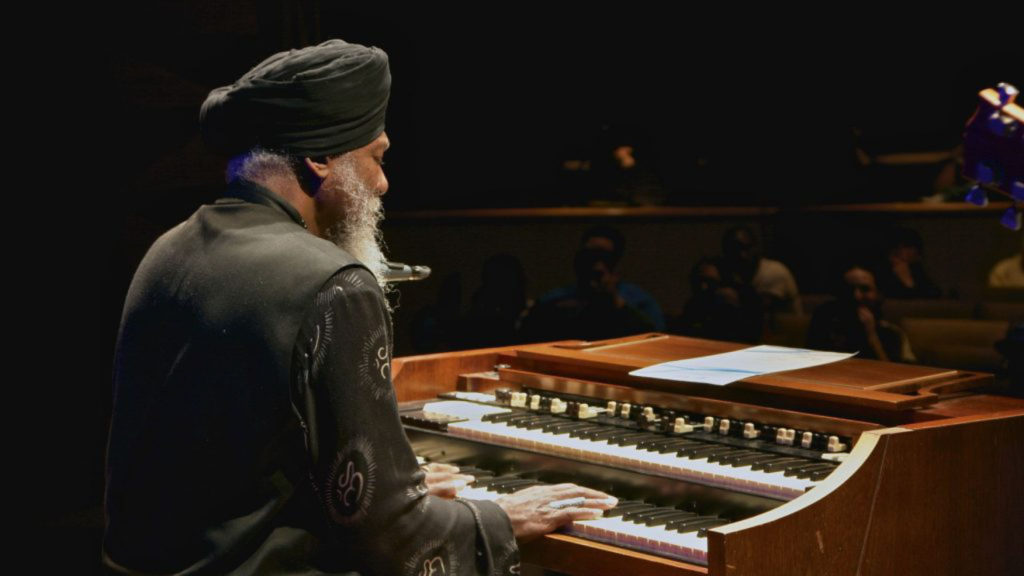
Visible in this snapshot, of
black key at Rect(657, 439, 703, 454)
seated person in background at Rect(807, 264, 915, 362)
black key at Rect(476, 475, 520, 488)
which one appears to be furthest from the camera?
seated person in background at Rect(807, 264, 915, 362)

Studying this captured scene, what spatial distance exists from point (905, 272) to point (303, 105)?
6723mm

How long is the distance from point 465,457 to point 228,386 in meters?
1.17

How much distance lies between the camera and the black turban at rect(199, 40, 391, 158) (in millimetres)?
2178

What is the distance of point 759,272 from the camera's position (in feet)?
27.1

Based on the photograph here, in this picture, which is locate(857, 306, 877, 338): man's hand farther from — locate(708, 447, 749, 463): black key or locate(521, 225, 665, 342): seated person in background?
locate(708, 447, 749, 463): black key

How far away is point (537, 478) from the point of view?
300 centimetres

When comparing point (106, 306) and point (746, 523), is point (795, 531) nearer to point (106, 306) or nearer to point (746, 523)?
point (746, 523)

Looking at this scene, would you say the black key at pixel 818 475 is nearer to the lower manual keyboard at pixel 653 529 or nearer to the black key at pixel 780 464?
the black key at pixel 780 464

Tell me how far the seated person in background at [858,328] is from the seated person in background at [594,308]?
2.83ft

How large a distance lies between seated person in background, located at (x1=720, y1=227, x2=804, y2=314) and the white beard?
5.17 metres

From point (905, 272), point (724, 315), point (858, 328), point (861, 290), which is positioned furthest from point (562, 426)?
point (905, 272)

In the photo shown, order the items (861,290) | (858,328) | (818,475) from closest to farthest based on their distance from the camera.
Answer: (818,475)
(858,328)
(861,290)

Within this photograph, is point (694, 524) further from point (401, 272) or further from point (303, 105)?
point (303, 105)

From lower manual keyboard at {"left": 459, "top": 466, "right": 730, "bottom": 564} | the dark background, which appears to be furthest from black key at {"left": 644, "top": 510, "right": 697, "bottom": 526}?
the dark background
